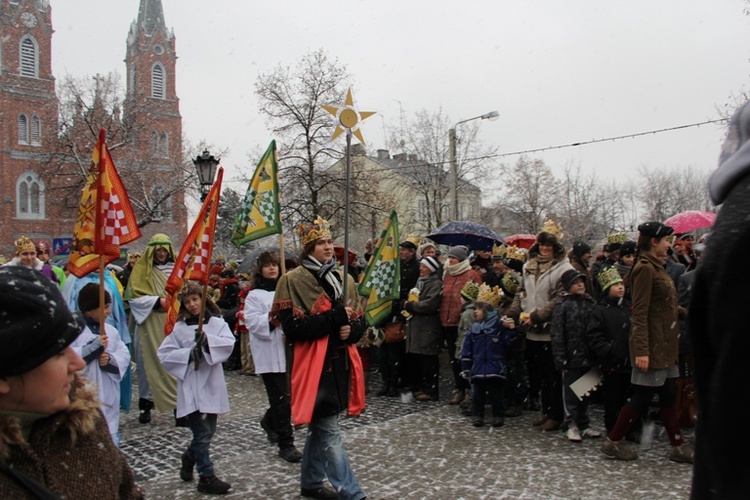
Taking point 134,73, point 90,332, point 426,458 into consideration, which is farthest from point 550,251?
point 134,73

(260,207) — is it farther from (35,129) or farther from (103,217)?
(35,129)

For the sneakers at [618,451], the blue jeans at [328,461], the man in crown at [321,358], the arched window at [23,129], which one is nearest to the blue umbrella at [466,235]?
the sneakers at [618,451]

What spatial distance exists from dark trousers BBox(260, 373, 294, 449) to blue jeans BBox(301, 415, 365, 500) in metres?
1.12

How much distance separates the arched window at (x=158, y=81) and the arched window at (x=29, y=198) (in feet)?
54.8

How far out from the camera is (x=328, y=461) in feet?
16.4

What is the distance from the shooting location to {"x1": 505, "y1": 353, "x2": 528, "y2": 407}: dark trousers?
8617 millimetres

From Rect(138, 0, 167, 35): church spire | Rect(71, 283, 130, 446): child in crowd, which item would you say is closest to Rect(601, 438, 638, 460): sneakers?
Rect(71, 283, 130, 446): child in crowd

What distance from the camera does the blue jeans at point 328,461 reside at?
4918 millimetres

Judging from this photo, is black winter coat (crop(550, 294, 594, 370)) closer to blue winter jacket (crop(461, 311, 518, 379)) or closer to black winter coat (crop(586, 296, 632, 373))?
black winter coat (crop(586, 296, 632, 373))

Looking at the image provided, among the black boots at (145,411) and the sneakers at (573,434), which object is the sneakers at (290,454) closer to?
the black boots at (145,411)

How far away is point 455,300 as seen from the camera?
9148 mm

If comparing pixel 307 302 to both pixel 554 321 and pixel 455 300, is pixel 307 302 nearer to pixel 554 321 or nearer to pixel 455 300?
pixel 554 321

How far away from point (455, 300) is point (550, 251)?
191 cm

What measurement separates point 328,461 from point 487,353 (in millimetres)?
3293
